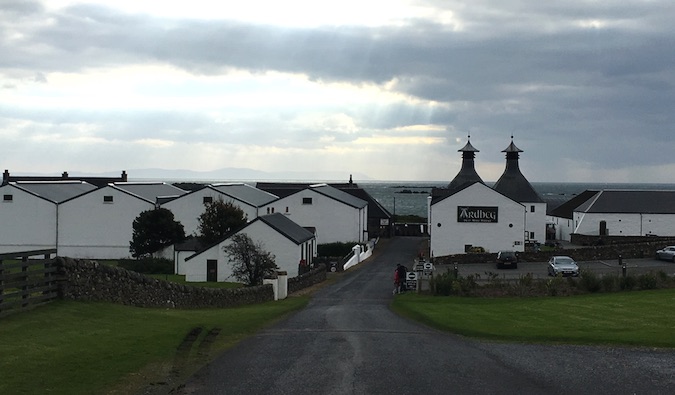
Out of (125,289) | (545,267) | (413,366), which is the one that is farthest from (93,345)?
(545,267)

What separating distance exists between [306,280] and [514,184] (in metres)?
44.2

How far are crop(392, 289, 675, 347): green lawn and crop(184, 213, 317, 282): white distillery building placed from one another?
21207mm

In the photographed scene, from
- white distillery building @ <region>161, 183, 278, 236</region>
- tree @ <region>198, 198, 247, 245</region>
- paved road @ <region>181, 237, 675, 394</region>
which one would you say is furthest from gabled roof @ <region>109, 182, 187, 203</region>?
paved road @ <region>181, 237, 675, 394</region>

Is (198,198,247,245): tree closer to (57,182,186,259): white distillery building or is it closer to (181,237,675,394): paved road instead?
(57,182,186,259): white distillery building

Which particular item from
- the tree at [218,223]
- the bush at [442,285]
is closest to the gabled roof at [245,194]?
the tree at [218,223]

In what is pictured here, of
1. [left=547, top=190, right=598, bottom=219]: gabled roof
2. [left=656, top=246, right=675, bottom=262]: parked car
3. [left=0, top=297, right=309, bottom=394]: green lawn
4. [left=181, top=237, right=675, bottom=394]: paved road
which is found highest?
[left=547, top=190, right=598, bottom=219]: gabled roof

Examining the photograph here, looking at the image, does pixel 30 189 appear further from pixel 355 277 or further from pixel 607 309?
pixel 607 309

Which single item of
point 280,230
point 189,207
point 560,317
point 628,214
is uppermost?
point 189,207

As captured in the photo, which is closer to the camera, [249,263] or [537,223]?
[249,263]

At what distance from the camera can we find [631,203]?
74.7 m

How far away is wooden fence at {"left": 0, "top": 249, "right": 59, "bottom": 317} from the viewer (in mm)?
15812

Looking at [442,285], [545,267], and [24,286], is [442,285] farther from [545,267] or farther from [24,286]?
[545,267]

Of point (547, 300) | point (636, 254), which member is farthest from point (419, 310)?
point (636, 254)

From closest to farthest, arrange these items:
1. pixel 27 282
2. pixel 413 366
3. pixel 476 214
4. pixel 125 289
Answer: pixel 413 366, pixel 27 282, pixel 125 289, pixel 476 214
